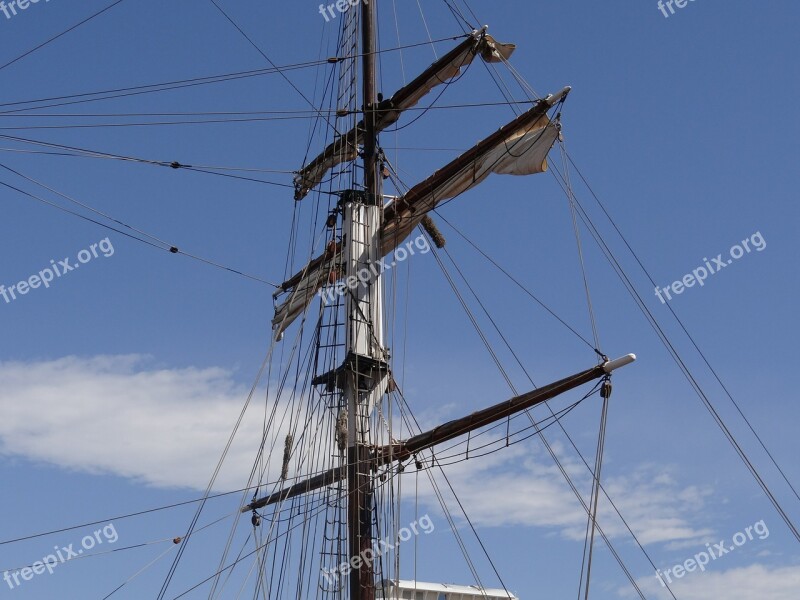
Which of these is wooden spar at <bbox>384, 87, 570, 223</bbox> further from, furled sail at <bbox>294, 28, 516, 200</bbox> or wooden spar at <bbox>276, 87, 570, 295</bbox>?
furled sail at <bbox>294, 28, 516, 200</bbox>

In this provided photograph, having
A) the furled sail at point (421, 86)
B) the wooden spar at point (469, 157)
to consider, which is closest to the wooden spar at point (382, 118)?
the furled sail at point (421, 86)

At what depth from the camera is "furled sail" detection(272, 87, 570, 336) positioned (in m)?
26.5

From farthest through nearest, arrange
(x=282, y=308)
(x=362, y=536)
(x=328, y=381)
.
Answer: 1. (x=282, y=308)
2. (x=328, y=381)
3. (x=362, y=536)

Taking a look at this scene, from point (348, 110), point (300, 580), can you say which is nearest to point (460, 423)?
point (300, 580)

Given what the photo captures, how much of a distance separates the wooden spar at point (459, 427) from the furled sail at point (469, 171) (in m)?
5.00

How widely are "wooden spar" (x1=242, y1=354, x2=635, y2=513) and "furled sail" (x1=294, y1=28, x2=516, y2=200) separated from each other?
8.35 meters

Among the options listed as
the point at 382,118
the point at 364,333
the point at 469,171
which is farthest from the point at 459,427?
the point at 382,118

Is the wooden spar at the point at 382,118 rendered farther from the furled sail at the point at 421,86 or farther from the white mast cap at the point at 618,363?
the white mast cap at the point at 618,363

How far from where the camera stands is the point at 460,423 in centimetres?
2517

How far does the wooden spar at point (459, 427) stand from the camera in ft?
76.7

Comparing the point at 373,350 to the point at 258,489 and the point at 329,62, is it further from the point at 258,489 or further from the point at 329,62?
the point at 329,62

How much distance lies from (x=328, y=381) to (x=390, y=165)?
663 centimetres

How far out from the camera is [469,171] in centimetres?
2719

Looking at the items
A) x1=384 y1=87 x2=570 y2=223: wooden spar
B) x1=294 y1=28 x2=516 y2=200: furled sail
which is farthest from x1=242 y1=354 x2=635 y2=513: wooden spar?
x1=294 y1=28 x2=516 y2=200: furled sail
